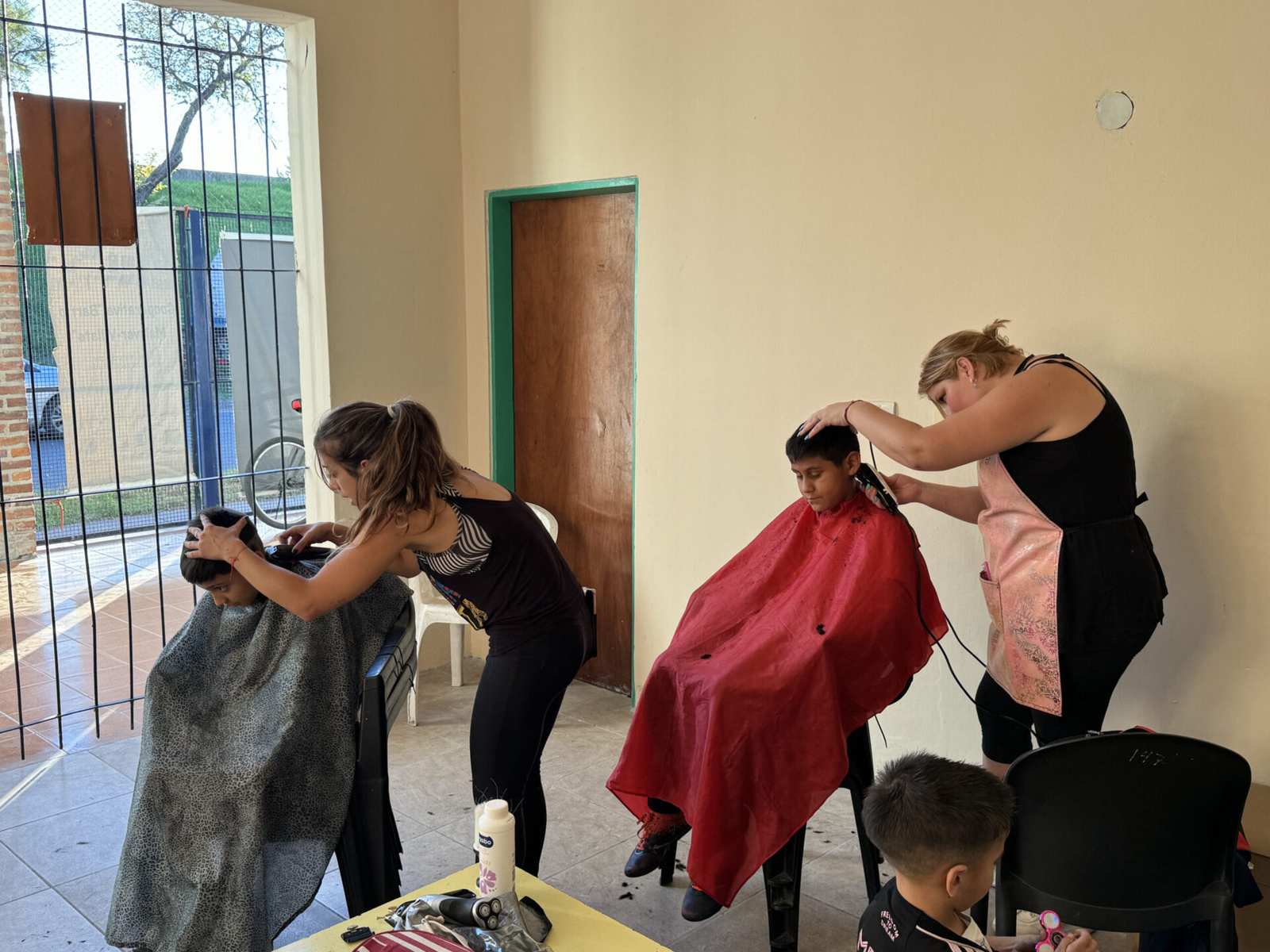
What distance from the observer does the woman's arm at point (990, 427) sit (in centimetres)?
206

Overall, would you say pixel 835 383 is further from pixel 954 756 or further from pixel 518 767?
pixel 518 767

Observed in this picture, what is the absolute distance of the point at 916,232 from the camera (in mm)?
2834

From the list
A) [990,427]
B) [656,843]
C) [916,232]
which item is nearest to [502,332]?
[916,232]

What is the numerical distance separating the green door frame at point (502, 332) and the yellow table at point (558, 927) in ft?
8.07

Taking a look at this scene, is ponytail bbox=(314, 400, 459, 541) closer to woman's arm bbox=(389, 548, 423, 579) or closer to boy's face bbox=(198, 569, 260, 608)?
woman's arm bbox=(389, 548, 423, 579)

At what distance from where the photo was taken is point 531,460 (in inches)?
163

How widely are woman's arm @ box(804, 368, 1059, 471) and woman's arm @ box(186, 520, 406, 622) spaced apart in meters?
0.99

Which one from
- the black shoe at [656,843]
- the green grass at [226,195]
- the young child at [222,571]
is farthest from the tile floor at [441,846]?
the green grass at [226,195]

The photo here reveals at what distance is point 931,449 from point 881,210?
1.03 metres

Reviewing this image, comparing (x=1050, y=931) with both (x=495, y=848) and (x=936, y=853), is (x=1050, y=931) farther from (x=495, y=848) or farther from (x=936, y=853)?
(x=495, y=848)

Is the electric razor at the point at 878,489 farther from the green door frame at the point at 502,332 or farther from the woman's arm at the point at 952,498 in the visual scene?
the green door frame at the point at 502,332

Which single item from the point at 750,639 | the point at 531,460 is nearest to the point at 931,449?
the point at 750,639

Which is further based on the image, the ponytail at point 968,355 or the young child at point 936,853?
the ponytail at point 968,355

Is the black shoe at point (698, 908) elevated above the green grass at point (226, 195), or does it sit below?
below
